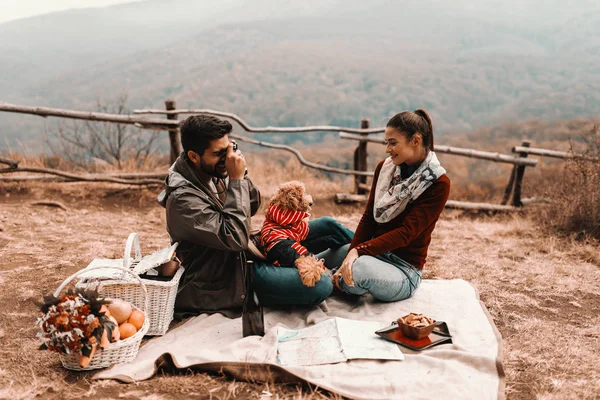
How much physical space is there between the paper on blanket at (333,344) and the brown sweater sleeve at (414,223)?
19.3 inches

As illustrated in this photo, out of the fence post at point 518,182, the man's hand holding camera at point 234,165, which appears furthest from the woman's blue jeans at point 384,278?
the fence post at point 518,182

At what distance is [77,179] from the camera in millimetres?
7129

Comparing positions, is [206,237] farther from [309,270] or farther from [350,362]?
[350,362]

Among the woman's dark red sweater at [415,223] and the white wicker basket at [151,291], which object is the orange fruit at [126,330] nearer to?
the white wicker basket at [151,291]

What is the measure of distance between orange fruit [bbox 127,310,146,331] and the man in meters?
0.48

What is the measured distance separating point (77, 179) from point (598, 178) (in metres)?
→ 6.79

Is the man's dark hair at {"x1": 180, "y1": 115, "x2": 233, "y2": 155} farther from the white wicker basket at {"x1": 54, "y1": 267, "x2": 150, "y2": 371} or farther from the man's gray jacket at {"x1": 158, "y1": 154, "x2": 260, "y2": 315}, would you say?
the white wicker basket at {"x1": 54, "y1": 267, "x2": 150, "y2": 371}

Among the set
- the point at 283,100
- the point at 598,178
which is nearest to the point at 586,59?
the point at 283,100

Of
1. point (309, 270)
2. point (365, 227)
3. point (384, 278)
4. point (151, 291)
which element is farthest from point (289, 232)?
point (151, 291)

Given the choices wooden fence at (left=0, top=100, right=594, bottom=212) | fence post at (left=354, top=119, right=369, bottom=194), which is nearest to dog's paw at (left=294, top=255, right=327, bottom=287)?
wooden fence at (left=0, top=100, right=594, bottom=212)

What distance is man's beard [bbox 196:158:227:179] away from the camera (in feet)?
10.4

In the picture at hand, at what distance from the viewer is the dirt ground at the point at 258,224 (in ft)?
8.38

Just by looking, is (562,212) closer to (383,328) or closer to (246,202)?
(383,328)

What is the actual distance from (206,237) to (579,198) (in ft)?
15.4
